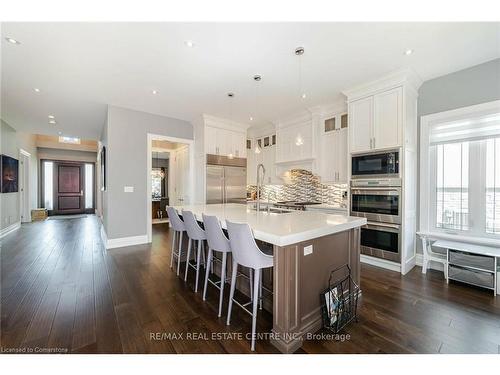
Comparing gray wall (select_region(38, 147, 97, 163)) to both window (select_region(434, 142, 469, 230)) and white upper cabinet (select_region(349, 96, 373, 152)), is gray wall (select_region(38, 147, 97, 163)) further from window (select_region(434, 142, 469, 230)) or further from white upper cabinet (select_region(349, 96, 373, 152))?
window (select_region(434, 142, 469, 230))

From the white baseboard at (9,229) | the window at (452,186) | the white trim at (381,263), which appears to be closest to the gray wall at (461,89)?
the window at (452,186)

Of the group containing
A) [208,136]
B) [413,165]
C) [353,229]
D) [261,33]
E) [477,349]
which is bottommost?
[477,349]

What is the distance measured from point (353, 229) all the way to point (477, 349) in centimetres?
119

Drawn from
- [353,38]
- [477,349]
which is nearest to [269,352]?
[477,349]

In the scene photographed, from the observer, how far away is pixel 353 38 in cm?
235

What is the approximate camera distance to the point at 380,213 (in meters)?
3.32

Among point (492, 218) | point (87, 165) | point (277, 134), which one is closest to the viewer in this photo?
point (492, 218)

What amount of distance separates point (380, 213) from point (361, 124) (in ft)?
4.66

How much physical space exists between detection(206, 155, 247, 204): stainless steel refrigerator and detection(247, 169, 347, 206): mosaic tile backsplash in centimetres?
106

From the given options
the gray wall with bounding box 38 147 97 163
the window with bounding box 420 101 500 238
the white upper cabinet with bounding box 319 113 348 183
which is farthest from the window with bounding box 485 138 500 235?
the gray wall with bounding box 38 147 97 163

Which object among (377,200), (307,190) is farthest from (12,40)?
(307,190)

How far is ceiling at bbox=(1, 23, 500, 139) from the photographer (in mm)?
2223
